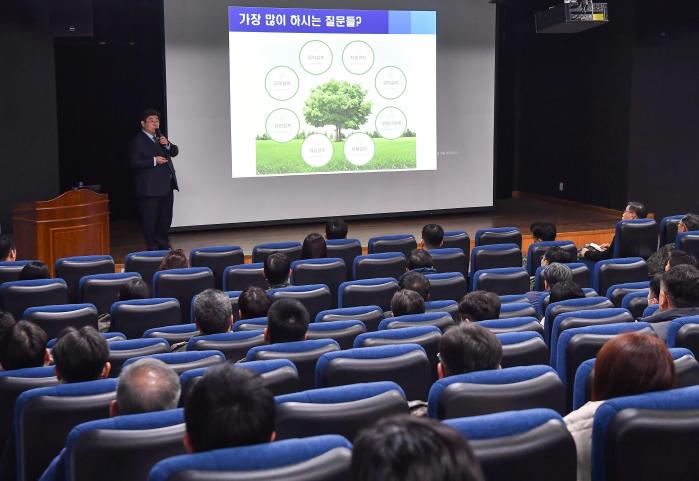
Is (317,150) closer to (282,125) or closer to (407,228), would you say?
(282,125)

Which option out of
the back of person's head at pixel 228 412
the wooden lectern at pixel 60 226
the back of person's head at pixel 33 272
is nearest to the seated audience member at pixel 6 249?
the back of person's head at pixel 33 272

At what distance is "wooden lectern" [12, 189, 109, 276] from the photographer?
786 centimetres

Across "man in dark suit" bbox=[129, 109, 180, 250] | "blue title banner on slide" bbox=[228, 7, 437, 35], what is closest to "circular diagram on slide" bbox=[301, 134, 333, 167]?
"blue title banner on slide" bbox=[228, 7, 437, 35]

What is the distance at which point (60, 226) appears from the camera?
26.0 feet

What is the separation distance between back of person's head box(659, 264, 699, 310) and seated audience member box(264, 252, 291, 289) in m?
2.37

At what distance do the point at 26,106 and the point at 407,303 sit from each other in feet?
20.3

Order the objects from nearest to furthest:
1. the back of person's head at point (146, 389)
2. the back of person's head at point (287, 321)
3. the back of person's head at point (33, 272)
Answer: the back of person's head at point (146, 389), the back of person's head at point (287, 321), the back of person's head at point (33, 272)

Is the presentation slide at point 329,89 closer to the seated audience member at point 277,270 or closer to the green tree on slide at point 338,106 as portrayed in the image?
the green tree on slide at point 338,106

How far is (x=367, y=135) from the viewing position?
35.0ft

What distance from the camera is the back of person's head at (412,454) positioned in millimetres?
1272

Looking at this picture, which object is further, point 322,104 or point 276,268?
point 322,104

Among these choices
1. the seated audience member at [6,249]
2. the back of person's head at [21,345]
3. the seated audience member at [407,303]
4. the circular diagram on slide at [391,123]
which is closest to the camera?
the back of person's head at [21,345]

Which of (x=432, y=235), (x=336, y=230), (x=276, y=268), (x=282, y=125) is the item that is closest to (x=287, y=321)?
(x=276, y=268)

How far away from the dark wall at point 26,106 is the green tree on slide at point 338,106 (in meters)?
2.94
